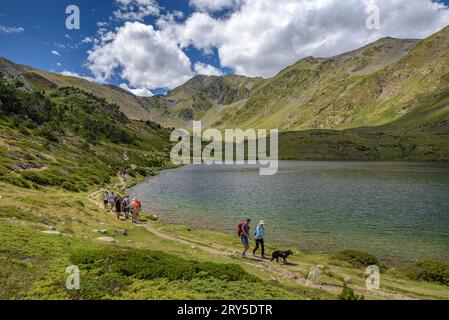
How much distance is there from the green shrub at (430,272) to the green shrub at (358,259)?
2.84 meters

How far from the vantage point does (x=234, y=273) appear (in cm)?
2120

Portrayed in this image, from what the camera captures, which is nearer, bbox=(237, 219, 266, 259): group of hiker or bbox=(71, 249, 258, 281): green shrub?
bbox=(71, 249, 258, 281): green shrub

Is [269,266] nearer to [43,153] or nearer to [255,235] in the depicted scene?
[255,235]

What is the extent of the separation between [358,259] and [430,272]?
5939 millimetres

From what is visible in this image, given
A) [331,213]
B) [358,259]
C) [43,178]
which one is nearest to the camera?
[358,259]

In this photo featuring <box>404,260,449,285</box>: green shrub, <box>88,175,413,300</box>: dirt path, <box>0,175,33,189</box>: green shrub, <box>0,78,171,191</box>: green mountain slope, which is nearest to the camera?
<box>88,175,413,300</box>: dirt path

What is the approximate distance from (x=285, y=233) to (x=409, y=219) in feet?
67.5

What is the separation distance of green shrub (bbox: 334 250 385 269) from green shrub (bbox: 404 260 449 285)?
112 inches

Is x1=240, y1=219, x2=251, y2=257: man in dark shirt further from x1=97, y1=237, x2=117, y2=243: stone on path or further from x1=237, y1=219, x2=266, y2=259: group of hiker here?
x1=97, y1=237, x2=117, y2=243: stone on path

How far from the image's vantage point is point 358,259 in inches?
1251

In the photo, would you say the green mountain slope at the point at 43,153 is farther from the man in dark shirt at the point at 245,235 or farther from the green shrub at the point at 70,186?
the man in dark shirt at the point at 245,235

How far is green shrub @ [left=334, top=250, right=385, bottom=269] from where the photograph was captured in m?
31.1

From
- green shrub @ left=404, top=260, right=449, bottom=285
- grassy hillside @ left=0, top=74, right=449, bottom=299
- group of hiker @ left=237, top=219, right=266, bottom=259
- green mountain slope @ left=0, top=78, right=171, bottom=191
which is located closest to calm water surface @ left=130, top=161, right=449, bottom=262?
green shrub @ left=404, top=260, right=449, bottom=285

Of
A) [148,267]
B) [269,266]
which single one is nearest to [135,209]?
[269,266]
